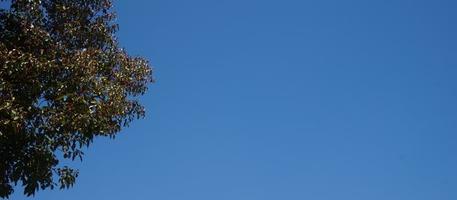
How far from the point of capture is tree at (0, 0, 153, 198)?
11648 millimetres

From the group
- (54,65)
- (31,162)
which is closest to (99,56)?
(54,65)

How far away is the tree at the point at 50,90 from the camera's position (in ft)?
38.2

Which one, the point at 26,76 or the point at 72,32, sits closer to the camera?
the point at 26,76

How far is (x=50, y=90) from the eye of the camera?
477 inches

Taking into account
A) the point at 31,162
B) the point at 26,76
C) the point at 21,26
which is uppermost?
the point at 21,26

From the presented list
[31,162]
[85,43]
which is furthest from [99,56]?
[31,162]

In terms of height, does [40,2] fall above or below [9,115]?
above

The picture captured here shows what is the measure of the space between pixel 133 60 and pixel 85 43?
1.21m

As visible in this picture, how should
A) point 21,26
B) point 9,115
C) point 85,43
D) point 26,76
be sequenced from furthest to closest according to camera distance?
point 85,43 → point 21,26 → point 26,76 → point 9,115

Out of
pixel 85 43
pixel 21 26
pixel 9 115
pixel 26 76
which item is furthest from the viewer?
pixel 85 43

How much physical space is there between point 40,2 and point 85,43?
53.7 inches

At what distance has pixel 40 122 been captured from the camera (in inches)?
466

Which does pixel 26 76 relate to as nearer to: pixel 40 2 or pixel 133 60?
pixel 40 2

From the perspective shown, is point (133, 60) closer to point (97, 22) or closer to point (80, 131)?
point (97, 22)
